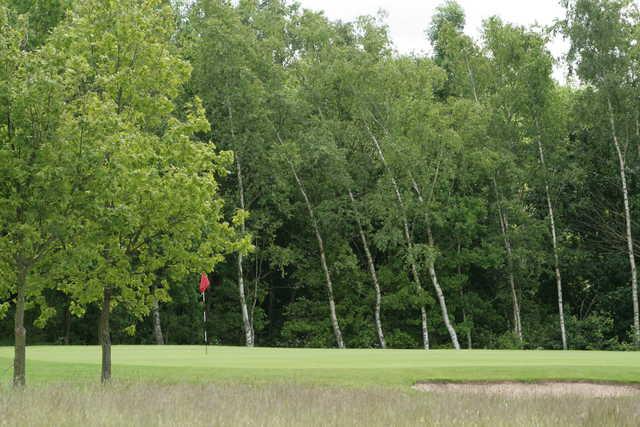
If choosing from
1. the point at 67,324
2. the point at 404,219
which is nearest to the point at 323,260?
the point at 404,219

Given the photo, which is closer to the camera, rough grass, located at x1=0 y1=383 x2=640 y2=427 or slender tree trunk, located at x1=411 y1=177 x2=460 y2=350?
rough grass, located at x1=0 y1=383 x2=640 y2=427

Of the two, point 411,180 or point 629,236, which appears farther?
point 411,180

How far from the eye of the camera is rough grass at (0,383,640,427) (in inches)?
448

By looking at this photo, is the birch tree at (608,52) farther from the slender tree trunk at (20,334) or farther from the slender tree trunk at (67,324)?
the slender tree trunk at (20,334)

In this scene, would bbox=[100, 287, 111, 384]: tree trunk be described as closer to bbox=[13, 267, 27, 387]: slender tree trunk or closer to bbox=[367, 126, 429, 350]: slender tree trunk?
bbox=[13, 267, 27, 387]: slender tree trunk

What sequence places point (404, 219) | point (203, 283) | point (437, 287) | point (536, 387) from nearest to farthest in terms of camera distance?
1. point (536, 387)
2. point (203, 283)
3. point (404, 219)
4. point (437, 287)

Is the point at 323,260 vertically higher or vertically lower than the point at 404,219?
lower

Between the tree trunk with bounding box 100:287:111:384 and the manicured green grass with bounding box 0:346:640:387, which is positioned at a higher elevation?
the tree trunk with bounding box 100:287:111:384

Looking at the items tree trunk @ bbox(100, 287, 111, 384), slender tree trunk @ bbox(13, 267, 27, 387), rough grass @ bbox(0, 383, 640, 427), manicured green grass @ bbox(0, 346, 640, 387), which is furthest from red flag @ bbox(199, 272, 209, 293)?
rough grass @ bbox(0, 383, 640, 427)

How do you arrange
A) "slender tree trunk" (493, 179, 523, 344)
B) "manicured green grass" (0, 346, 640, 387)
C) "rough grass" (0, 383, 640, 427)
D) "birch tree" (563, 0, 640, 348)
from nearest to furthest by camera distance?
"rough grass" (0, 383, 640, 427) → "manicured green grass" (0, 346, 640, 387) → "birch tree" (563, 0, 640, 348) → "slender tree trunk" (493, 179, 523, 344)

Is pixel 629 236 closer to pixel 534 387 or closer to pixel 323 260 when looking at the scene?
pixel 323 260

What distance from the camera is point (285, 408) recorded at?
13102 millimetres

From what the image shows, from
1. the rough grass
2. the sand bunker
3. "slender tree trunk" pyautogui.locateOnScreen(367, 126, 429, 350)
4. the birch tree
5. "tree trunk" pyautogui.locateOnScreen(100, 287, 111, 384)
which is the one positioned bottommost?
the sand bunker

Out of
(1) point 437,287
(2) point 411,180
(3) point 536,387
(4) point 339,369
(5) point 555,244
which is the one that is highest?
(2) point 411,180
